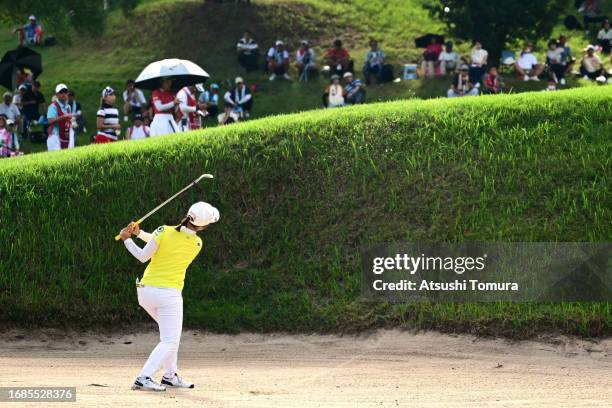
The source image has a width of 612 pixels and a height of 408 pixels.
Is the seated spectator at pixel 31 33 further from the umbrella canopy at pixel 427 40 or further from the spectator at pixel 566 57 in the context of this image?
the spectator at pixel 566 57

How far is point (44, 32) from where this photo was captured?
44625mm

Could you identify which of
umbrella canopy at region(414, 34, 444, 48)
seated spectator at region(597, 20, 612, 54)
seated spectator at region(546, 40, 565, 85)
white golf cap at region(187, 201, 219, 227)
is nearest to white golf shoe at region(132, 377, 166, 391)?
white golf cap at region(187, 201, 219, 227)

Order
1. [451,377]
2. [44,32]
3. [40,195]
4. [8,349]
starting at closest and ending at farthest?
1. [451,377]
2. [8,349]
3. [40,195]
4. [44,32]

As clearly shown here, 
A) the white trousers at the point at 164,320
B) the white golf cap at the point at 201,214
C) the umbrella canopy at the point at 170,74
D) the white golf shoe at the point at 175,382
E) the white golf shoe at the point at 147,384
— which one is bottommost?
the white golf shoe at the point at 175,382

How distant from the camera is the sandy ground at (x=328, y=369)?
12.5 metres

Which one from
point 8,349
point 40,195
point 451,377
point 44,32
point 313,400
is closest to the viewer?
point 313,400

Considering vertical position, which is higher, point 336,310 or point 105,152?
point 105,152

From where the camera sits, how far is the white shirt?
34094 mm

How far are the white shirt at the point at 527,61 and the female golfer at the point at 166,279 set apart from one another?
23.0 meters

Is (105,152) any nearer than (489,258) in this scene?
No

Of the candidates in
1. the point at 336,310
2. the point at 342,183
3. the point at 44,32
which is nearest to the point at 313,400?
the point at 336,310

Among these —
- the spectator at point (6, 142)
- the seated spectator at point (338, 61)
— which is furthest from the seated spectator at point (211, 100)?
the spectator at point (6, 142)

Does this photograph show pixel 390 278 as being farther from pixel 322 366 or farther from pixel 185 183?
pixel 185 183

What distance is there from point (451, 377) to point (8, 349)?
6.15 m
